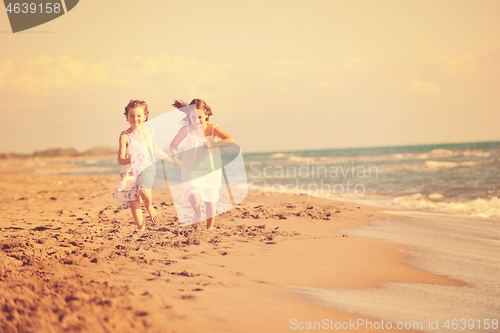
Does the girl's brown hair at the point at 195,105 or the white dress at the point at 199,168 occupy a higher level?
the girl's brown hair at the point at 195,105

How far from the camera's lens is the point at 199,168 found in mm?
4594

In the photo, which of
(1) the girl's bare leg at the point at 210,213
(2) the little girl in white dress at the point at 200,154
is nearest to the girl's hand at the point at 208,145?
(2) the little girl in white dress at the point at 200,154

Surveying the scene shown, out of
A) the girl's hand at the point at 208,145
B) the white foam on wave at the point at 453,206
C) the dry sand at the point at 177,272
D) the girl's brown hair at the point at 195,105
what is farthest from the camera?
the white foam on wave at the point at 453,206

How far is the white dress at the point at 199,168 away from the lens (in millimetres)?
4570

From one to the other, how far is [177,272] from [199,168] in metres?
1.84

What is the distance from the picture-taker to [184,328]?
1.97 metres

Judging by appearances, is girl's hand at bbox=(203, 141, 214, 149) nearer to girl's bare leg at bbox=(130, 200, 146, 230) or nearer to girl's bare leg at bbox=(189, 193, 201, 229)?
girl's bare leg at bbox=(189, 193, 201, 229)

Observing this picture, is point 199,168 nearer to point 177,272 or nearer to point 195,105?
point 195,105

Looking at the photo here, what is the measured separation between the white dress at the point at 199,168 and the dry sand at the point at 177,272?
0.61 meters

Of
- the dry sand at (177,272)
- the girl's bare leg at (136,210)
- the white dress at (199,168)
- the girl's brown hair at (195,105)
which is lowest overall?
the dry sand at (177,272)

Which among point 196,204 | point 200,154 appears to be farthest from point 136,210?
point 200,154

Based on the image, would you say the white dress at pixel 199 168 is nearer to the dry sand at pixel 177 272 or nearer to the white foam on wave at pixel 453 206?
the dry sand at pixel 177 272

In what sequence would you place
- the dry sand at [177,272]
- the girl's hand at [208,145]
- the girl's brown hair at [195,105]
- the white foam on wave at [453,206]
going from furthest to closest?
1. the white foam on wave at [453,206]
2. the girl's brown hair at [195,105]
3. the girl's hand at [208,145]
4. the dry sand at [177,272]

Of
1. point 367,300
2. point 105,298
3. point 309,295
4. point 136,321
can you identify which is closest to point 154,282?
point 105,298
